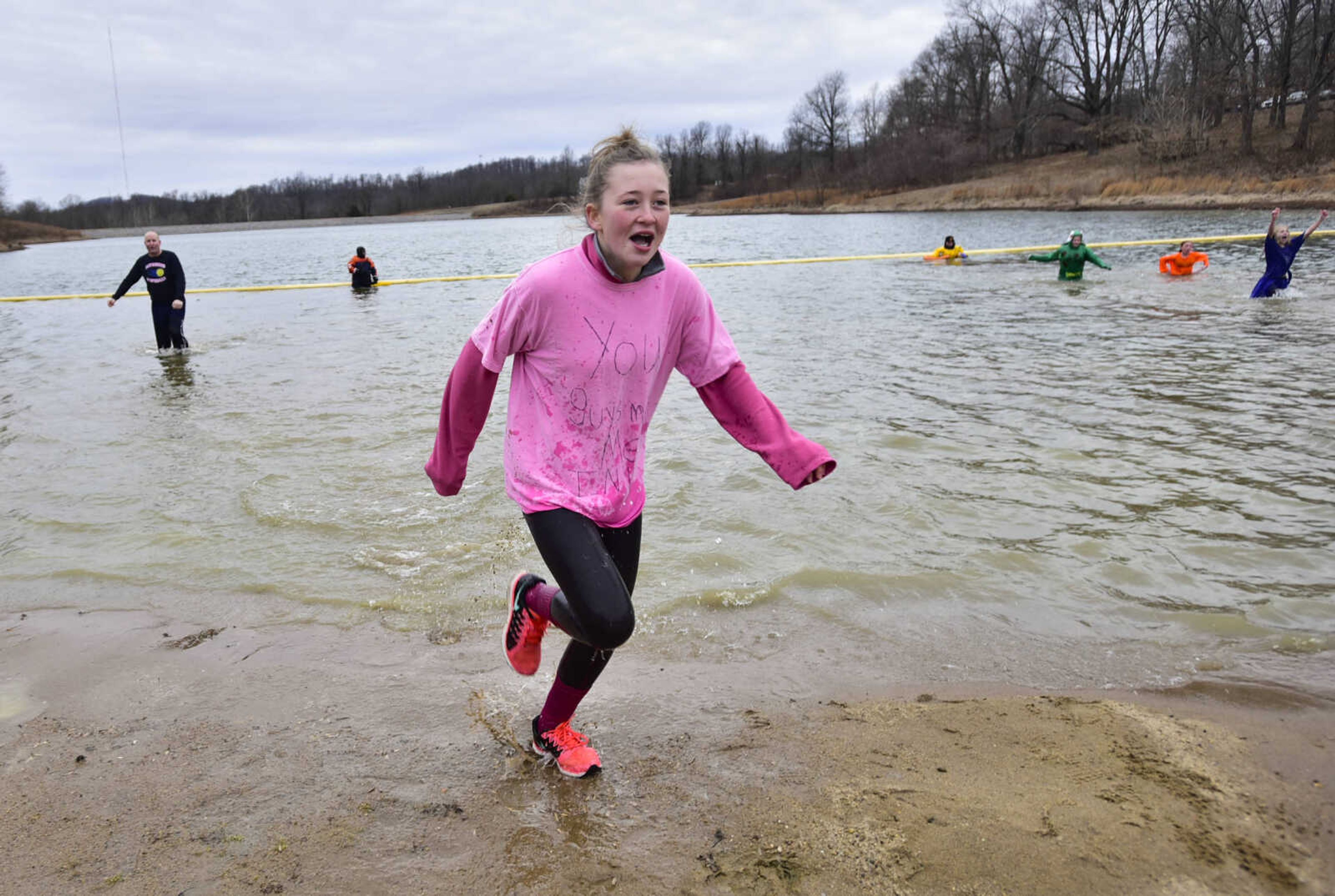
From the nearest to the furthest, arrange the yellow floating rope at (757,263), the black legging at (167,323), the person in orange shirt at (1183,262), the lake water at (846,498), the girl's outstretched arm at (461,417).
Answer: the girl's outstretched arm at (461,417), the lake water at (846,498), the black legging at (167,323), the person in orange shirt at (1183,262), the yellow floating rope at (757,263)

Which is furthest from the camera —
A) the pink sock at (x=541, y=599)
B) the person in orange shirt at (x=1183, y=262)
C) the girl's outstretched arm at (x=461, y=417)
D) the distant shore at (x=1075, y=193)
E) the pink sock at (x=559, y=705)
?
the distant shore at (x=1075, y=193)

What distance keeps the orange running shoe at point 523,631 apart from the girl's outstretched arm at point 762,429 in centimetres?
86

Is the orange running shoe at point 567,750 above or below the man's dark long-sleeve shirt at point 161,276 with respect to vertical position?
below

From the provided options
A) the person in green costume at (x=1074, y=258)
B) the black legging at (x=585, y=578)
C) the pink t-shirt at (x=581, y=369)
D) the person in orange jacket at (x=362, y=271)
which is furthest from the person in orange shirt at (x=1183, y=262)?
the black legging at (x=585, y=578)

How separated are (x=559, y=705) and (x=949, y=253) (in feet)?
77.3

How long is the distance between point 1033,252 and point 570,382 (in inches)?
1006

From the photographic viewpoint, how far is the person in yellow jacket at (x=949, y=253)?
24469mm

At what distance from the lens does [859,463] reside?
23.8 feet

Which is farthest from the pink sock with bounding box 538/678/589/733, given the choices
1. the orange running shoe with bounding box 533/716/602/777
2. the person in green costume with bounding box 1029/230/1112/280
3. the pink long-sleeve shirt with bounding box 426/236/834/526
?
the person in green costume with bounding box 1029/230/1112/280

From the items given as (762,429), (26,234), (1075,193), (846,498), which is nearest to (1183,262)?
(846,498)

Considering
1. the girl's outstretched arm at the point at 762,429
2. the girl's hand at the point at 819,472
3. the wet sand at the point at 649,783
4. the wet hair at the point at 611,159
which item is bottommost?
the wet sand at the point at 649,783

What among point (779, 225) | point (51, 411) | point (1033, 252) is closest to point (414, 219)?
point (779, 225)

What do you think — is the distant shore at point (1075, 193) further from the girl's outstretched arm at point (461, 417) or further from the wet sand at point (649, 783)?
the girl's outstretched arm at point (461, 417)

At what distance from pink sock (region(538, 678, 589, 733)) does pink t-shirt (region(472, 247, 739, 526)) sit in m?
0.66
